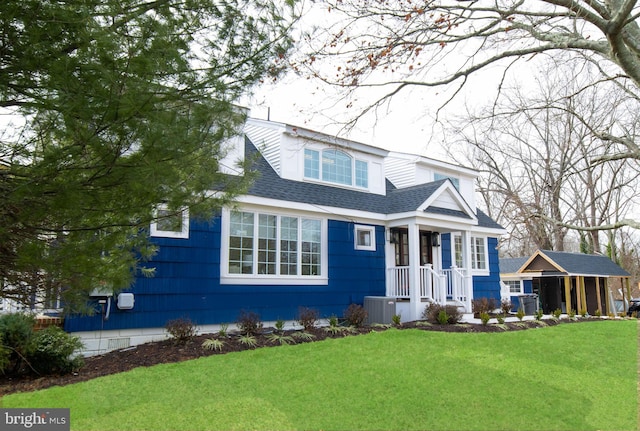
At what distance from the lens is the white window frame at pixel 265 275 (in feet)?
32.0

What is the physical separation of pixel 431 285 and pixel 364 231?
2.28m

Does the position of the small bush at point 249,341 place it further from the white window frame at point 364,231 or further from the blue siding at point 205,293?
the white window frame at point 364,231

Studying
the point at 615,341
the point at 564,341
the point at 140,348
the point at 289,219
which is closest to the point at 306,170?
the point at 289,219

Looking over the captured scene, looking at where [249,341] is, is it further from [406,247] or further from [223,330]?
[406,247]

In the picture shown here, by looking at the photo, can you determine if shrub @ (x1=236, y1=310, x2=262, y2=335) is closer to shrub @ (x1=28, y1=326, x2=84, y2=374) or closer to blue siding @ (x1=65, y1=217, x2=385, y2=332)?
blue siding @ (x1=65, y1=217, x2=385, y2=332)

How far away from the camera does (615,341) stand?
9.32 metres

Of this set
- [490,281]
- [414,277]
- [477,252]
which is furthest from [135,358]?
[490,281]

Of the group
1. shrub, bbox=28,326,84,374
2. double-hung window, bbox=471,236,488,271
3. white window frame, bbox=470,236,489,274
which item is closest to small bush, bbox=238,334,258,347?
shrub, bbox=28,326,84,374

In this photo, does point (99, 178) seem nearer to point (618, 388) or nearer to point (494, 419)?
point (494, 419)

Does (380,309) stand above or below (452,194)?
below

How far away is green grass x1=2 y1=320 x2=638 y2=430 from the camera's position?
465 cm

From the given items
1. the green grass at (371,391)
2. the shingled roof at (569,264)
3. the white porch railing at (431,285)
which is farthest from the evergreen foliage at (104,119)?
the shingled roof at (569,264)

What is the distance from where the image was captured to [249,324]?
8.95 metres

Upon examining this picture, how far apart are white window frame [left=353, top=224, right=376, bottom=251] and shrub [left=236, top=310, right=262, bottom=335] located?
3741 millimetres
